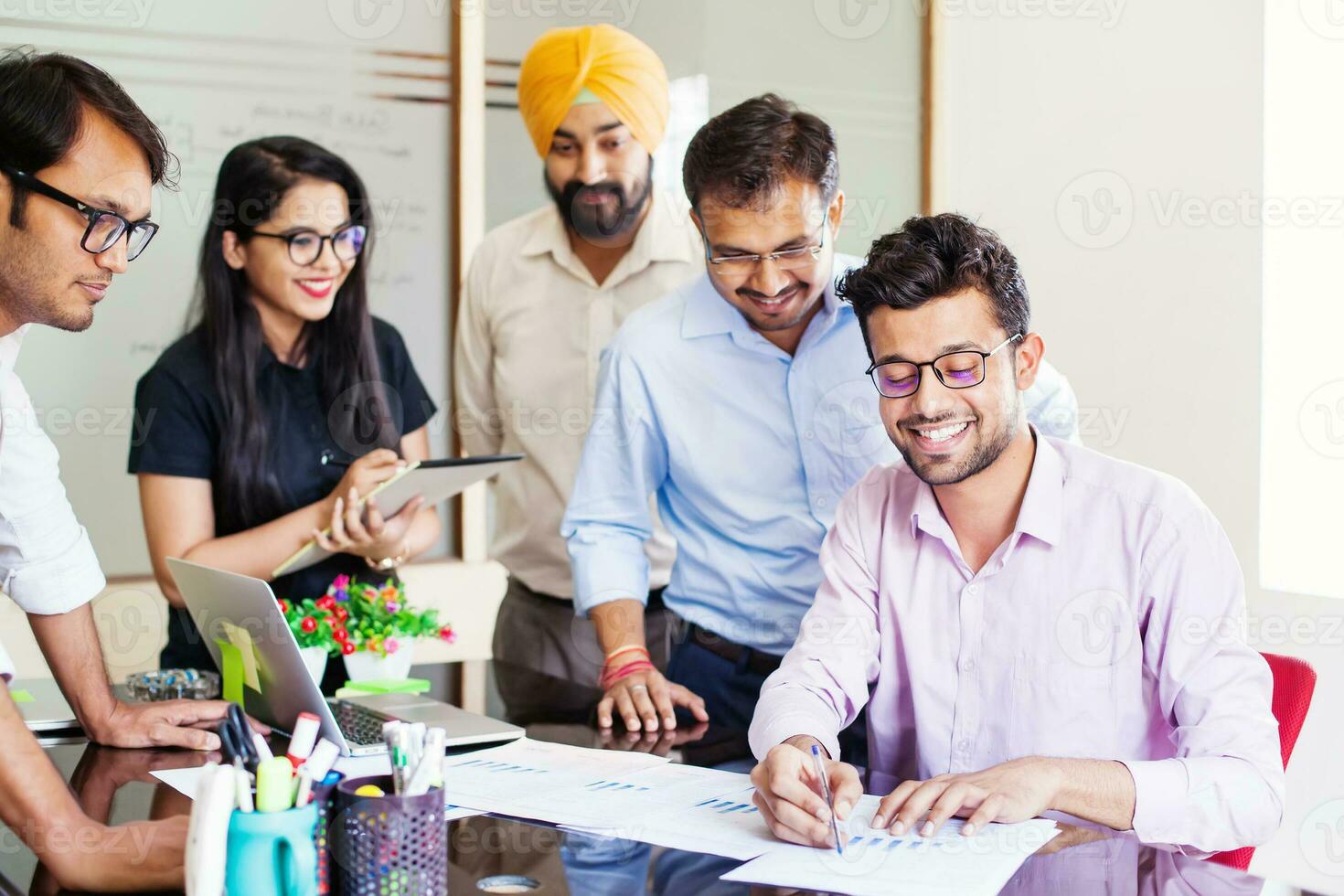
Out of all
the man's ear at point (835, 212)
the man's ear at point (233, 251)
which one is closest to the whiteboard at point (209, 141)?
the man's ear at point (233, 251)

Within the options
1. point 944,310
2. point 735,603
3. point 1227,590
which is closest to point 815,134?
point 944,310

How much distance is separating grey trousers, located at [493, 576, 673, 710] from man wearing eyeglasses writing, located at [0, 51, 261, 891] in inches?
44.9

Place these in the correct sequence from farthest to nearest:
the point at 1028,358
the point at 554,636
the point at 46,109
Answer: the point at 554,636 < the point at 1028,358 < the point at 46,109

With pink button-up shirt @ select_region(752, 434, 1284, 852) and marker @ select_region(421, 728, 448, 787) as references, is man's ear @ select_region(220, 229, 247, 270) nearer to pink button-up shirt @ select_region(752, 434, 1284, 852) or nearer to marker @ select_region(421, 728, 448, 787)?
pink button-up shirt @ select_region(752, 434, 1284, 852)

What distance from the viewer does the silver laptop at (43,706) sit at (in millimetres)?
1998

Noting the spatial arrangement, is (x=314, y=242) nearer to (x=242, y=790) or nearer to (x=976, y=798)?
(x=242, y=790)

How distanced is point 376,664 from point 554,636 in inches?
41.5

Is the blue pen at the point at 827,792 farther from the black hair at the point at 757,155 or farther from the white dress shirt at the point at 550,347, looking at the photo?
the white dress shirt at the point at 550,347

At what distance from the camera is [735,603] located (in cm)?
231

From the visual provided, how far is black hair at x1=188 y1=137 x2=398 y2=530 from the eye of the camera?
2455mm

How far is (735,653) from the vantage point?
7.53 ft

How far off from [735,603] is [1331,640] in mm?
1834

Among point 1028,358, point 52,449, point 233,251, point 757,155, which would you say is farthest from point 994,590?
point 233,251

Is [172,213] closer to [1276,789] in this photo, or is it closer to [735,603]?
[735,603]
